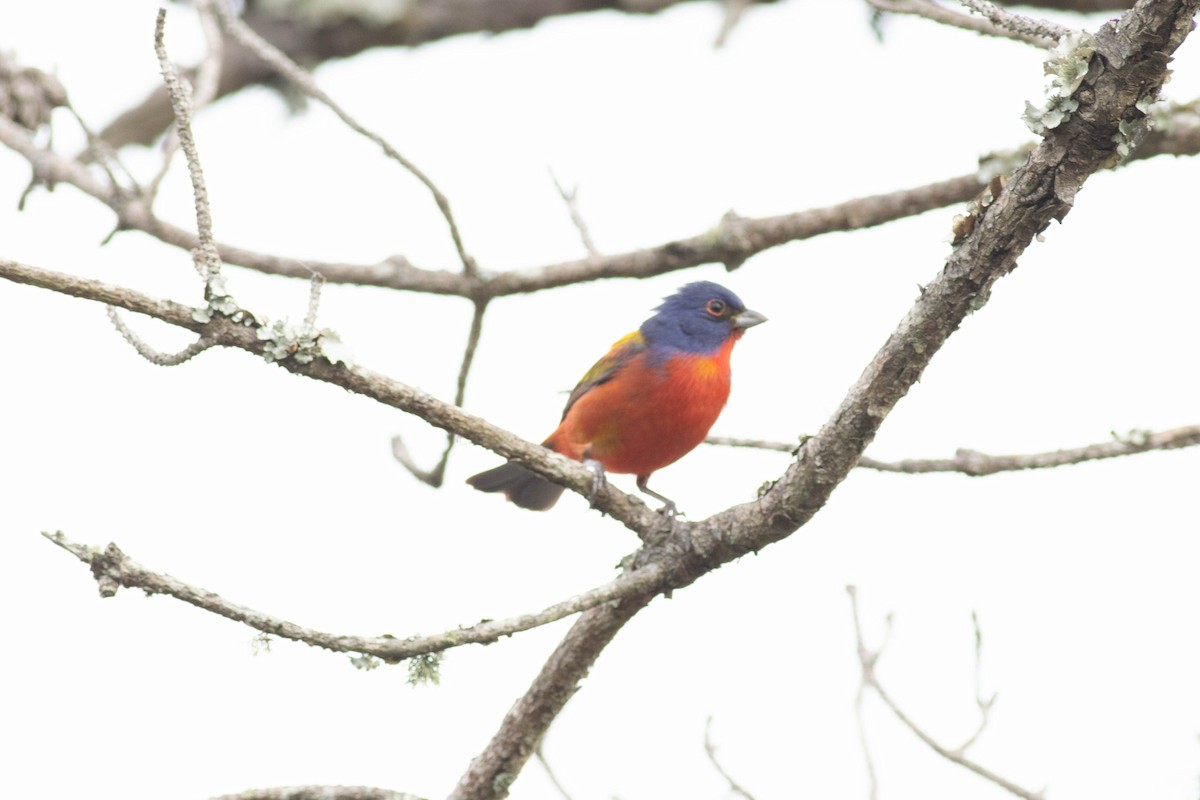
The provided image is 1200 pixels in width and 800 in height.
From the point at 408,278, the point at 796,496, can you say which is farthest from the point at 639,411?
the point at 796,496

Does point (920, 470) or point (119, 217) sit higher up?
point (119, 217)

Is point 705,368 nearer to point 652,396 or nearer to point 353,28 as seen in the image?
point 652,396

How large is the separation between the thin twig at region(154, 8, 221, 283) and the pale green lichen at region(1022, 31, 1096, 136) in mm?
1845

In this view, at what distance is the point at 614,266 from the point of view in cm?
644

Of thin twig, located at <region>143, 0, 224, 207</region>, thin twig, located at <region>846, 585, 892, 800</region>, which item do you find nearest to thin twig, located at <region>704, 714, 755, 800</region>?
thin twig, located at <region>846, 585, 892, 800</region>

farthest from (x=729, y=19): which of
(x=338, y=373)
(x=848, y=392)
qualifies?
(x=338, y=373)

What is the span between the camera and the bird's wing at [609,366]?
7.33 meters

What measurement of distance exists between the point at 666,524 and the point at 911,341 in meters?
1.19

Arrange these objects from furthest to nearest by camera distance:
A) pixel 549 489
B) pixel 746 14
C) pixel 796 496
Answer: pixel 746 14 < pixel 549 489 < pixel 796 496

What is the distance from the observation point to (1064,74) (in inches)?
116

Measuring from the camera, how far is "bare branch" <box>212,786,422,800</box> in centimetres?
402

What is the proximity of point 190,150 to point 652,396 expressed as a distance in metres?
3.91

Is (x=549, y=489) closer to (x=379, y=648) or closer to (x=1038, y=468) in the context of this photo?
(x=1038, y=468)

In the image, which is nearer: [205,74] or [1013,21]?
[1013,21]
